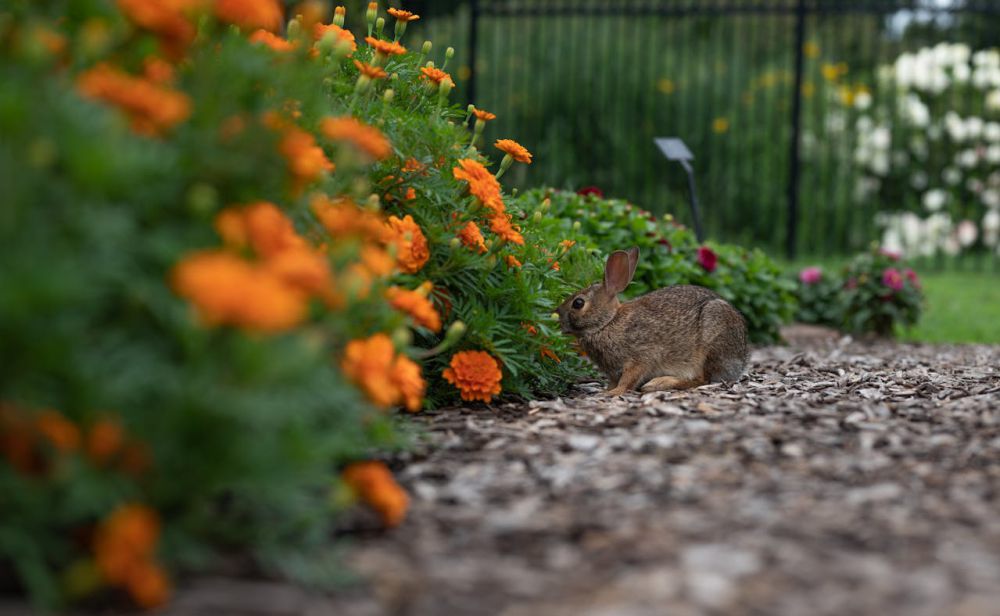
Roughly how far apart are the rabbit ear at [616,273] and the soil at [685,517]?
86 cm

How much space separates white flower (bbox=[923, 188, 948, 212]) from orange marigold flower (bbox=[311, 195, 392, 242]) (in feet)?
35.8

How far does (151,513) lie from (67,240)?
57 centimetres

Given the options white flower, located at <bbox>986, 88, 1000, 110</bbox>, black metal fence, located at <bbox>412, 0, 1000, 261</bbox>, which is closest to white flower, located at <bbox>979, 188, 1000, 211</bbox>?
black metal fence, located at <bbox>412, 0, 1000, 261</bbox>

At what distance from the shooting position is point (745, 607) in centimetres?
237

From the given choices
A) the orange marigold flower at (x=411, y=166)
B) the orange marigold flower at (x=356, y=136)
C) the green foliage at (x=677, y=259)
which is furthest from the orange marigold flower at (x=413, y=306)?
the green foliage at (x=677, y=259)

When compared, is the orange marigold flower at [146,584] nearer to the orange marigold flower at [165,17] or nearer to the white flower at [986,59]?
the orange marigold flower at [165,17]

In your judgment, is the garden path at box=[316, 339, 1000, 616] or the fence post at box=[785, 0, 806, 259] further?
the fence post at box=[785, 0, 806, 259]

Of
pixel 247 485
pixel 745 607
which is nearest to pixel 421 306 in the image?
pixel 247 485

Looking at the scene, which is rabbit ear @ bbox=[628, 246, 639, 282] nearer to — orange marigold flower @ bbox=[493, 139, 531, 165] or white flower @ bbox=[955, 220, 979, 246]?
orange marigold flower @ bbox=[493, 139, 531, 165]

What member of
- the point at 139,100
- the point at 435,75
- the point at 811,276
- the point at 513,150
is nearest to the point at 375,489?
the point at 139,100

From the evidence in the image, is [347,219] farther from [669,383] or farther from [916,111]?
[916,111]

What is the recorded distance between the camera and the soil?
95.1 inches

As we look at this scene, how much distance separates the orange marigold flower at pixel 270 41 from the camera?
3406mm

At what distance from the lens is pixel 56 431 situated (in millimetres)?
2156
